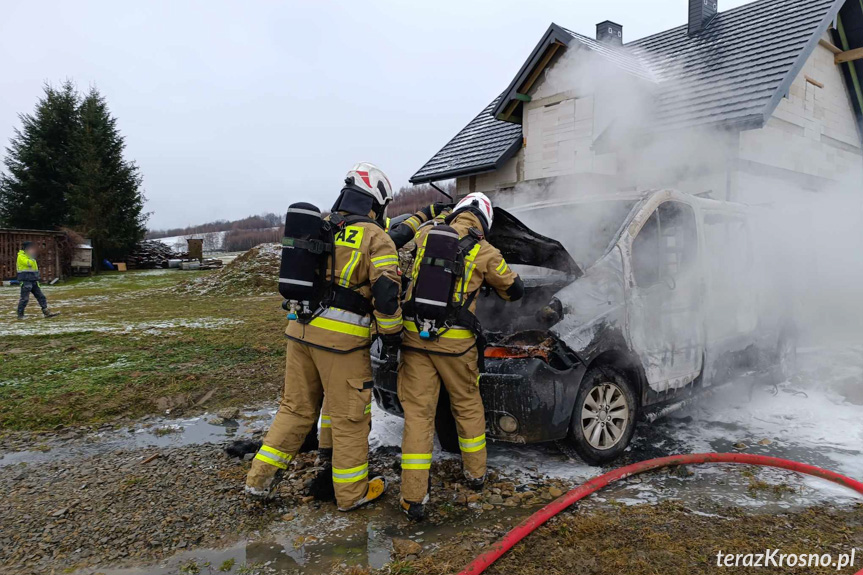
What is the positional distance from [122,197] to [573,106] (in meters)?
25.6

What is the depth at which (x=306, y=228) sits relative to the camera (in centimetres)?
340

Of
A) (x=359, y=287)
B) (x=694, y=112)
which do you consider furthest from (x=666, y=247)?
(x=694, y=112)

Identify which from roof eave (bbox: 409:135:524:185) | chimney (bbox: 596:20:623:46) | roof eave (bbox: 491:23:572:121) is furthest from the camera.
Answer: chimney (bbox: 596:20:623:46)

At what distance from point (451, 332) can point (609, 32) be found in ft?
44.5

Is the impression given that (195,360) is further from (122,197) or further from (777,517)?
(122,197)

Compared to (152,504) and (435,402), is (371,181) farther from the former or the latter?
(152,504)

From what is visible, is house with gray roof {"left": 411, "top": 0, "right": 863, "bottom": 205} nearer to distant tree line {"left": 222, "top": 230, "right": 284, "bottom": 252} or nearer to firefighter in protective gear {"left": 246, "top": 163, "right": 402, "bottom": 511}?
firefighter in protective gear {"left": 246, "top": 163, "right": 402, "bottom": 511}

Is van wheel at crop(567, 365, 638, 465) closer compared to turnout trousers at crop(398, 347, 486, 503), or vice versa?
turnout trousers at crop(398, 347, 486, 503)

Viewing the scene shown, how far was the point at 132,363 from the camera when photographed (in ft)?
23.5

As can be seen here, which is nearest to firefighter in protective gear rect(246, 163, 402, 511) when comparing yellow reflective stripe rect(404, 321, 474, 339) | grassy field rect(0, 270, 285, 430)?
yellow reflective stripe rect(404, 321, 474, 339)

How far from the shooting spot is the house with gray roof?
842 centimetres

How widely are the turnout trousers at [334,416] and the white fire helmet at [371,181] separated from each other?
1054mm

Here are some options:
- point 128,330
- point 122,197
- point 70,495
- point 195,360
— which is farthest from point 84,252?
point 70,495

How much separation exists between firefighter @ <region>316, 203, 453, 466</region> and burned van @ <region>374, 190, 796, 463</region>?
1.43ft
